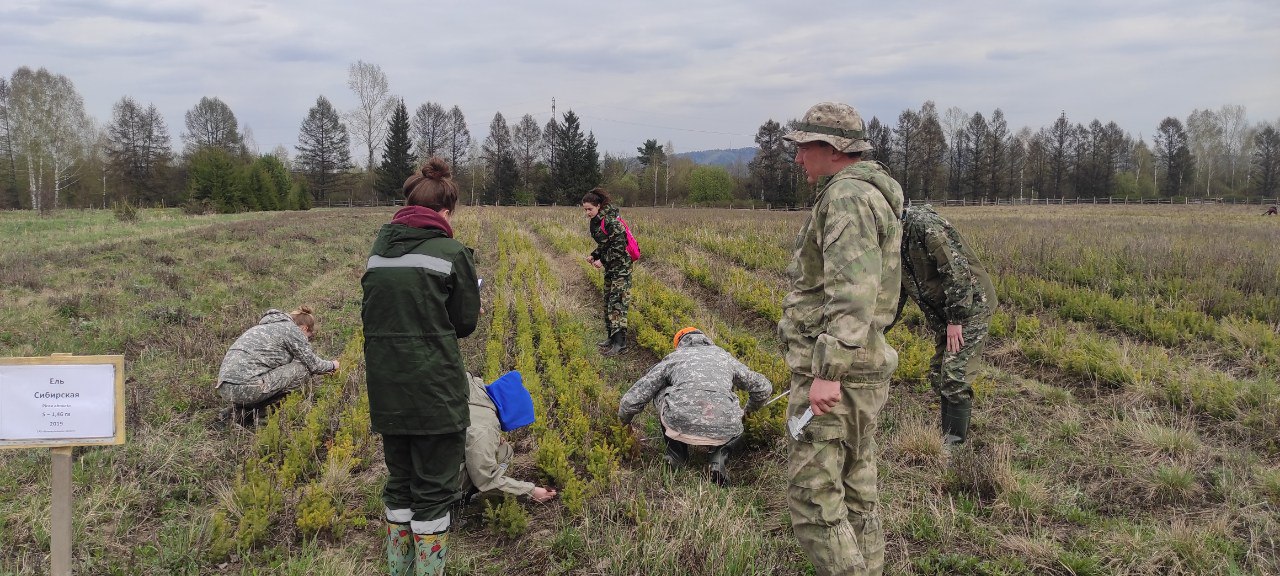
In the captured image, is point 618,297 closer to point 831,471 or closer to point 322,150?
point 831,471

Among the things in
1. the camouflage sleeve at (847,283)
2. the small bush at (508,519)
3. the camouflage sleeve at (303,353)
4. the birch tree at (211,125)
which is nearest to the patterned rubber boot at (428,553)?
the small bush at (508,519)

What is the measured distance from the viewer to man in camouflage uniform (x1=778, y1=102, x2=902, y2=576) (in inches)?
107

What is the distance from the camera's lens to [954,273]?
185 inches

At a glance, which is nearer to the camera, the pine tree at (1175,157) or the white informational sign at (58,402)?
the white informational sign at (58,402)

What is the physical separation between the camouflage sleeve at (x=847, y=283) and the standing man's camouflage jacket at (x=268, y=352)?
478cm

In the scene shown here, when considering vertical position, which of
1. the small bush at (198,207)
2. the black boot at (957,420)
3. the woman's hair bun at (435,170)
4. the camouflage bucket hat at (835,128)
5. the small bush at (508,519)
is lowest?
the small bush at (508,519)

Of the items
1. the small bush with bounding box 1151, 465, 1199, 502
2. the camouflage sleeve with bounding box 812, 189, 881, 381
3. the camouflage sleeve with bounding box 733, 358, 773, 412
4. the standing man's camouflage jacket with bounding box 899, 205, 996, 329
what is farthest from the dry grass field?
the camouflage sleeve with bounding box 812, 189, 881, 381

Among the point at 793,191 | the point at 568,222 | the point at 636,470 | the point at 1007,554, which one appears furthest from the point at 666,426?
the point at 793,191

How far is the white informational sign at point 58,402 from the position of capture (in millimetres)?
2766

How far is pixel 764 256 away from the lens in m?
14.2

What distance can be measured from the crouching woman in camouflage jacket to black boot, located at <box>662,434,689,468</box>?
3.30m

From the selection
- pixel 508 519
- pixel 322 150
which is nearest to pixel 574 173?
pixel 322 150

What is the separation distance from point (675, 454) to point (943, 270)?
2.30 metres

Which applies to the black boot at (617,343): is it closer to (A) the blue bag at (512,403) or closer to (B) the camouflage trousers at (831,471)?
(A) the blue bag at (512,403)
